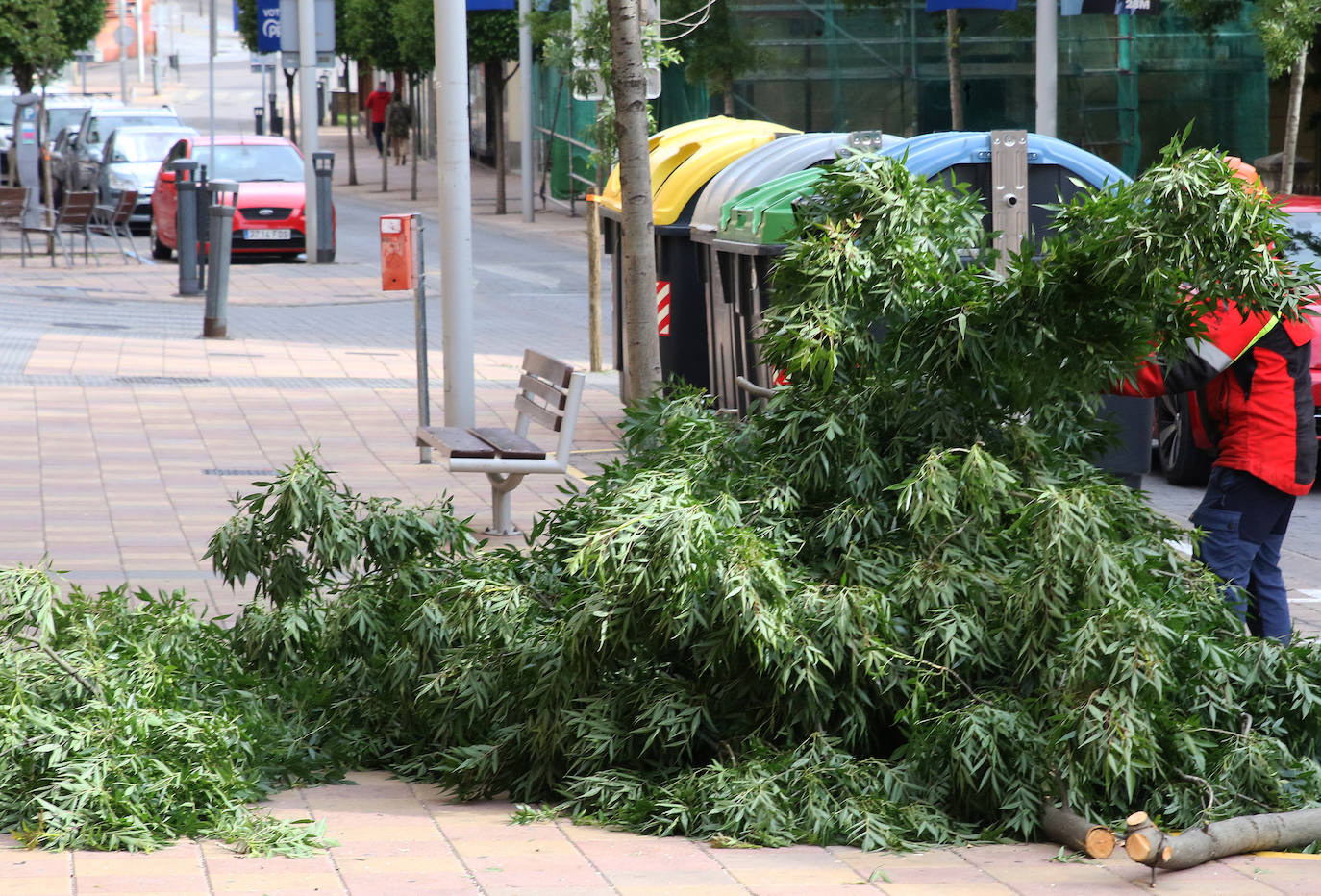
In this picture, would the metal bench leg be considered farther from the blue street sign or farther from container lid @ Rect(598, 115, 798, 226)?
the blue street sign

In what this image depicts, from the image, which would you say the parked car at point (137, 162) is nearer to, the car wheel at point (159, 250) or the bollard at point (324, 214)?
the car wheel at point (159, 250)

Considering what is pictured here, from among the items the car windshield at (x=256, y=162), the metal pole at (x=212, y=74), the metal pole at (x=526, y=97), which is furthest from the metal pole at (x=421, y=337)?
the metal pole at (x=526, y=97)

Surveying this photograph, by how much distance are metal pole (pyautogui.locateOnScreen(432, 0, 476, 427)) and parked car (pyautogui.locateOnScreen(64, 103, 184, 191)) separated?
1968 centimetres

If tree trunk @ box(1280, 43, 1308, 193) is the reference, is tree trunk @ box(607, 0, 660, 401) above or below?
below

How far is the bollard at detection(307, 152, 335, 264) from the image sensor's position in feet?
74.9

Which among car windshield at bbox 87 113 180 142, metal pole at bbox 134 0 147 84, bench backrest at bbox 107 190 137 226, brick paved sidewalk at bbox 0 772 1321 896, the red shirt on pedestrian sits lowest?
brick paved sidewalk at bbox 0 772 1321 896

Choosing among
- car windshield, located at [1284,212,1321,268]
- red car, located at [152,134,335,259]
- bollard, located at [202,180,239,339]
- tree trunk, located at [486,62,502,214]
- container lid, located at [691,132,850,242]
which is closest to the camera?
car windshield, located at [1284,212,1321,268]

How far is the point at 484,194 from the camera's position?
121 ft

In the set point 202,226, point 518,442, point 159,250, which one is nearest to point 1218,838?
point 518,442

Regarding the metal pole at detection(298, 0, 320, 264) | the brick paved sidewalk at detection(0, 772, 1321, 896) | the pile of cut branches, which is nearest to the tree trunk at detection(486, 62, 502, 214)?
the metal pole at detection(298, 0, 320, 264)

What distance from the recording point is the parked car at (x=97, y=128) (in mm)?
28156

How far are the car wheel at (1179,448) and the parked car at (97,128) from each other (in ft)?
69.4

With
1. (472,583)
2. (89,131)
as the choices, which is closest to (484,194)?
(89,131)

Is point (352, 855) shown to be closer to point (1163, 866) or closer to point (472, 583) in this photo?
point (472, 583)
